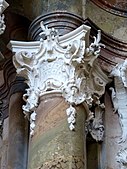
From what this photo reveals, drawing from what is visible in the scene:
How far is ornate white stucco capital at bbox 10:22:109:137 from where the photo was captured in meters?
5.71

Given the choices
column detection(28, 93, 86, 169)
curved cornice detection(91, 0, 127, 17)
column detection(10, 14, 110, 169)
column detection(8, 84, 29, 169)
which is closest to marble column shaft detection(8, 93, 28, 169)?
column detection(8, 84, 29, 169)

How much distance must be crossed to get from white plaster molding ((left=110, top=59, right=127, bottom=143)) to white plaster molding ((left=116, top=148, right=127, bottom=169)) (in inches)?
11.1

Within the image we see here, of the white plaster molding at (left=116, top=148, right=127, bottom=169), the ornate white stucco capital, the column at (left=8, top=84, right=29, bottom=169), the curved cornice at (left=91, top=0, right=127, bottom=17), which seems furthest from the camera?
the curved cornice at (left=91, top=0, right=127, bottom=17)

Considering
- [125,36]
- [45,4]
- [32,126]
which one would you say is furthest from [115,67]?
[32,126]

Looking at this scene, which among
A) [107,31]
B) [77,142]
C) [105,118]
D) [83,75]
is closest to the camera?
[77,142]

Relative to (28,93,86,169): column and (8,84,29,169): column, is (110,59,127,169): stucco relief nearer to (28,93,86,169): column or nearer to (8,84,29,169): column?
(28,93,86,169): column

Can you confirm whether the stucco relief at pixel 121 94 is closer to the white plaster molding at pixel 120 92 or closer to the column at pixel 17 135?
the white plaster molding at pixel 120 92

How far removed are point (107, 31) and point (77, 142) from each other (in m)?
1.94

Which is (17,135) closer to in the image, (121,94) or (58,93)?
(58,93)

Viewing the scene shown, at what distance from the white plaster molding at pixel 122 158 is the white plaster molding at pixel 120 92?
0.93 feet

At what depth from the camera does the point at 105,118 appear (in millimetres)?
6527

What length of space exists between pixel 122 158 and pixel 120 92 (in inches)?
30.6

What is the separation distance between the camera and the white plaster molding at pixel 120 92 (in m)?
6.50

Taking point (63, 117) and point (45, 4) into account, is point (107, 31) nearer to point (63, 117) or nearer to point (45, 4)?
point (45, 4)
